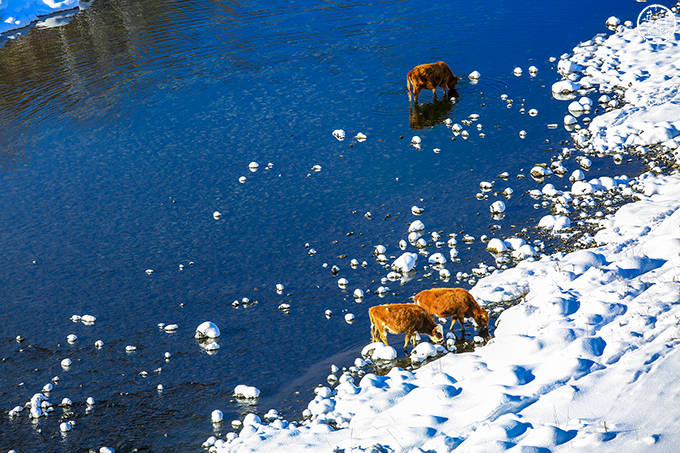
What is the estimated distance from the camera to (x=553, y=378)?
8.32 m

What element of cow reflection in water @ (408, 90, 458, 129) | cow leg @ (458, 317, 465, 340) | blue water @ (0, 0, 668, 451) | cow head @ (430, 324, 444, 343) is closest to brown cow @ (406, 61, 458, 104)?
cow reflection in water @ (408, 90, 458, 129)

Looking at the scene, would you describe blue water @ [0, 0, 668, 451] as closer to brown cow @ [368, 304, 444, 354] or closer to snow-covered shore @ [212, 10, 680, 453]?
brown cow @ [368, 304, 444, 354]

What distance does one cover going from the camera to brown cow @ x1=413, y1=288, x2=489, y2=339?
1034 centimetres

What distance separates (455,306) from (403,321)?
91 centimetres

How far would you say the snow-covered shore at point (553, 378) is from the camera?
726cm

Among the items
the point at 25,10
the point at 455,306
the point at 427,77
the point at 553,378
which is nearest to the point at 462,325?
the point at 455,306

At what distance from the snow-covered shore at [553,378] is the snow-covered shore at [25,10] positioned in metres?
28.9

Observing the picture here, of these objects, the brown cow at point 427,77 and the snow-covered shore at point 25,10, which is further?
the snow-covered shore at point 25,10

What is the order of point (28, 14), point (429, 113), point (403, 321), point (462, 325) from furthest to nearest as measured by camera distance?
point (28, 14) < point (429, 113) < point (462, 325) < point (403, 321)

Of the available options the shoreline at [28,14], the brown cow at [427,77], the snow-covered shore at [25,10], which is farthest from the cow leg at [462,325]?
the snow-covered shore at [25,10]

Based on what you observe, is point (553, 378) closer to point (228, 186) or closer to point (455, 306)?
point (455, 306)

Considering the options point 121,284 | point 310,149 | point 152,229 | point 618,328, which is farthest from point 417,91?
point 618,328

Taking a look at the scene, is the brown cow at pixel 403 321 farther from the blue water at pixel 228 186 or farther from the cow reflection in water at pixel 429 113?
the cow reflection in water at pixel 429 113

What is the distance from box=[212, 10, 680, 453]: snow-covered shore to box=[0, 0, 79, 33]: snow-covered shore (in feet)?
94.9
